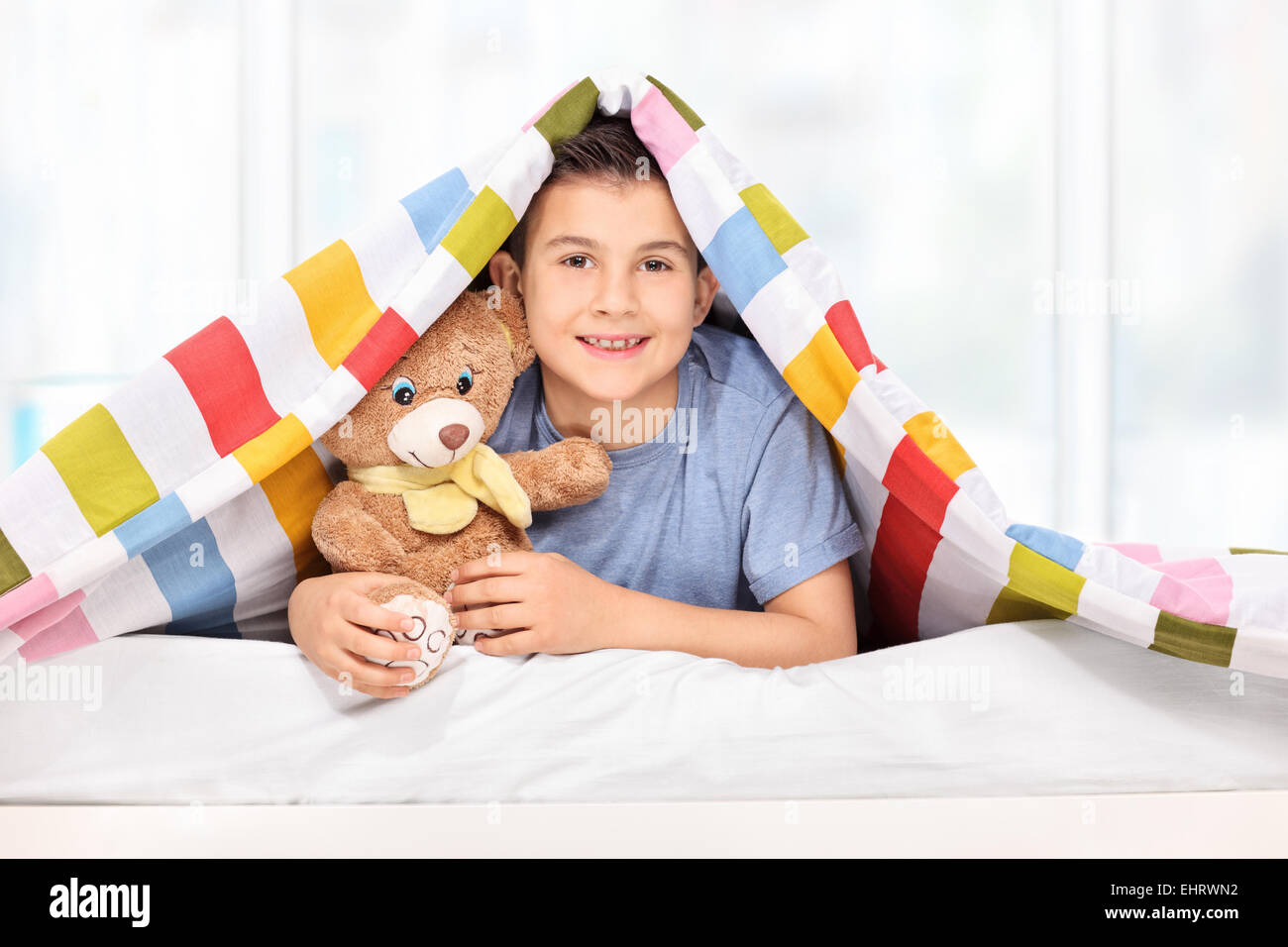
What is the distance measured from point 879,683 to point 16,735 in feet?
2.01

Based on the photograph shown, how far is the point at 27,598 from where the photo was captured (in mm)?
649

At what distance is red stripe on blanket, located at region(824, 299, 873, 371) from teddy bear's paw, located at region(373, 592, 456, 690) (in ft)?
1.29

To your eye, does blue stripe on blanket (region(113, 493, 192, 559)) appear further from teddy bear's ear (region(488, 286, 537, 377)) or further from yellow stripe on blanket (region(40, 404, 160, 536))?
teddy bear's ear (region(488, 286, 537, 377))

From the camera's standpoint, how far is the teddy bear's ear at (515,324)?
2.79 feet

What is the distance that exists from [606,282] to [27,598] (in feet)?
1.69

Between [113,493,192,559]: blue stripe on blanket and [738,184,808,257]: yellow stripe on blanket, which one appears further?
[738,184,808,257]: yellow stripe on blanket

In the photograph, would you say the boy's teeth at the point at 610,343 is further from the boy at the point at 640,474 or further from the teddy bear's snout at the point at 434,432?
the teddy bear's snout at the point at 434,432

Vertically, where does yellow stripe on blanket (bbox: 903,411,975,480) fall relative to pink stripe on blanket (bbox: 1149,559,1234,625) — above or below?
above

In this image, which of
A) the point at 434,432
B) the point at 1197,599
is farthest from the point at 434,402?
→ the point at 1197,599

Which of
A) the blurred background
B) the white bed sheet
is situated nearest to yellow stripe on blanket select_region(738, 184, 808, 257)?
the white bed sheet

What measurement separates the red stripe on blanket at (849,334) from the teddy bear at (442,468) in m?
0.23

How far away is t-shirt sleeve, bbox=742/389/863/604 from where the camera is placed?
873 mm
